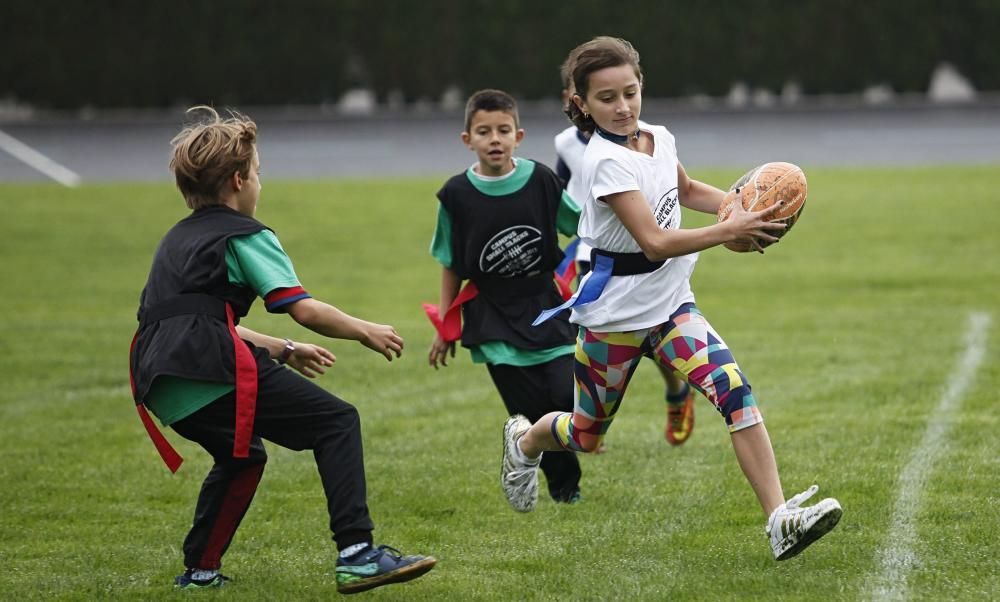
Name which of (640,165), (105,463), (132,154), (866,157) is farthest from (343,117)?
(640,165)

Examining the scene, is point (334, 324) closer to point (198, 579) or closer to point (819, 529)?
point (198, 579)

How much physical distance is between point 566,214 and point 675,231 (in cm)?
152

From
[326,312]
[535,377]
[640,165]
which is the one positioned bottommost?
[535,377]

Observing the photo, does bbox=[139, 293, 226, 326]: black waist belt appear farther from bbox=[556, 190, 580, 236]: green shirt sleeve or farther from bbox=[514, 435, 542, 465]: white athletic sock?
bbox=[556, 190, 580, 236]: green shirt sleeve

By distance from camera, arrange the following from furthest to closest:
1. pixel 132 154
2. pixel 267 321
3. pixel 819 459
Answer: pixel 132 154 < pixel 267 321 < pixel 819 459

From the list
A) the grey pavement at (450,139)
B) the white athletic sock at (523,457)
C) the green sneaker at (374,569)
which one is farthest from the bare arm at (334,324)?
the grey pavement at (450,139)

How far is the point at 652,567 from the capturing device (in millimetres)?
5242

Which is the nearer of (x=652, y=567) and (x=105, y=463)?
(x=652, y=567)

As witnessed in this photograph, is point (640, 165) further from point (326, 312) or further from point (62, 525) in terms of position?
point (62, 525)

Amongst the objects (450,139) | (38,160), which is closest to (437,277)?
(450,139)

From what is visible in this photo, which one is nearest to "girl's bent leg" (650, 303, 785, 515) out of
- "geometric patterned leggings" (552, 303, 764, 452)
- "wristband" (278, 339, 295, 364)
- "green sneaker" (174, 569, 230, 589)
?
"geometric patterned leggings" (552, 303, 764, 452)

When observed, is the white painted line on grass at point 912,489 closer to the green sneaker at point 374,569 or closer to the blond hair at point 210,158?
the green sneaker at point 374,569

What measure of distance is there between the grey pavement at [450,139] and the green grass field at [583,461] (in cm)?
863

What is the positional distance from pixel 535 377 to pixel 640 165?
1.50m
